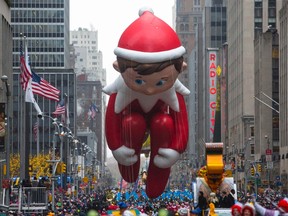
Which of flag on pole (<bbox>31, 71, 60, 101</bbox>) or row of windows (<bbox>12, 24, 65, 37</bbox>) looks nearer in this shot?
flag on pole (<bbox>31, 71, 60, 101</bbox>)

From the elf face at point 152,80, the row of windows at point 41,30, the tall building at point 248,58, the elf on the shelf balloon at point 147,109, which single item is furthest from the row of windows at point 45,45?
the elf face at point 152,80

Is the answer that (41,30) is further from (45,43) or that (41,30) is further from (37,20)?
(45,43)

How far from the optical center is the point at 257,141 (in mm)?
109188

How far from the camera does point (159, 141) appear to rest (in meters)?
23.4

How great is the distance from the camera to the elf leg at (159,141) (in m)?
23.2

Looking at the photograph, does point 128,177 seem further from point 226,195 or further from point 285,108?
point 285,108

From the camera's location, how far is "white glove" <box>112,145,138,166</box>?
23391 millimetres

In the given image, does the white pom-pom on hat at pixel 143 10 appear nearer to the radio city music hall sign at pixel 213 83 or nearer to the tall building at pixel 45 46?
the radio city music hall sign at pixel 213 83

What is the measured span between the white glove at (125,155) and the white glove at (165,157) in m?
0.57

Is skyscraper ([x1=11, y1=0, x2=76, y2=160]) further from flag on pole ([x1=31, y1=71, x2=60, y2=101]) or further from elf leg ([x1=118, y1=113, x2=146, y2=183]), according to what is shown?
elf leg ([x1=118, y1=113, x2=146, y2=183])

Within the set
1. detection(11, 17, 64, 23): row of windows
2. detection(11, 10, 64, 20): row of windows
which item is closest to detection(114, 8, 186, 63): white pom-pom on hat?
detection(11, 17, 64, 23): row of windows

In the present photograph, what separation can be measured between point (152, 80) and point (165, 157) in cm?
230

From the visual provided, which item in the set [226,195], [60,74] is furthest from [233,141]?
[226,195]

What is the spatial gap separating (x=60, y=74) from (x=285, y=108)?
5489 centimetres
